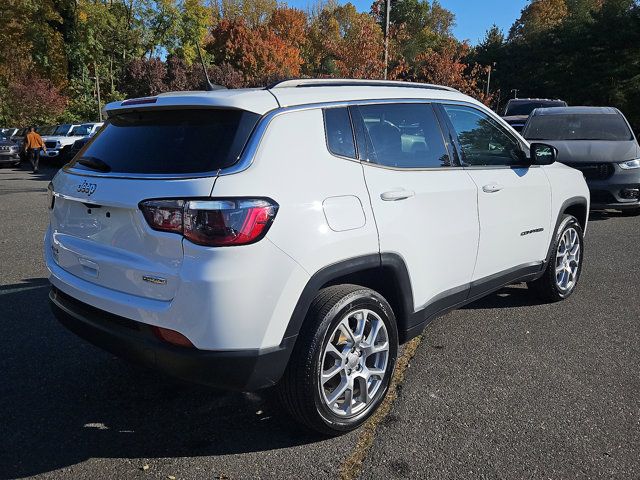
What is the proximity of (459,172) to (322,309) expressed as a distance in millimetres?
1544

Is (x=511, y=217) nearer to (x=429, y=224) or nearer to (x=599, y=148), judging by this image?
(x=429, y=224)

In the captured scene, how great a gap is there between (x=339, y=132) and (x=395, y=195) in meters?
0.47

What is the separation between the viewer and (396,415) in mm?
3217

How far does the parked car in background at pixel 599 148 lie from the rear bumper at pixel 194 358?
803 centimetres

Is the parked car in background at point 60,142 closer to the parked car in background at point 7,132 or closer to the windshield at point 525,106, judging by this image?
the parked car in background at point 7,132

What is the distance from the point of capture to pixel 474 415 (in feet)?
10.5

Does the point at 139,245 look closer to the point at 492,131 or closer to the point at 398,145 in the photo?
the point at 398,145

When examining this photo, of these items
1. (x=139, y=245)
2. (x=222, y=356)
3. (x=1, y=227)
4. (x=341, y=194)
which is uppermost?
(x=341, y=194)

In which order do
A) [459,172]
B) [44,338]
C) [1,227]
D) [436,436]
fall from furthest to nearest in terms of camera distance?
[1,227], [44,338], [459,172], [436,436]

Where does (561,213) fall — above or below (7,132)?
above

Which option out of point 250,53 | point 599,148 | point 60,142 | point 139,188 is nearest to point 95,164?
point 139,188

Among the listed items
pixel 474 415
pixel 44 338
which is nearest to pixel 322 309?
pixel 474 415

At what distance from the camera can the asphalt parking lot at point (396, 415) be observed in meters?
2.74

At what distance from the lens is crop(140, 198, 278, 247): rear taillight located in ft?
8.00
